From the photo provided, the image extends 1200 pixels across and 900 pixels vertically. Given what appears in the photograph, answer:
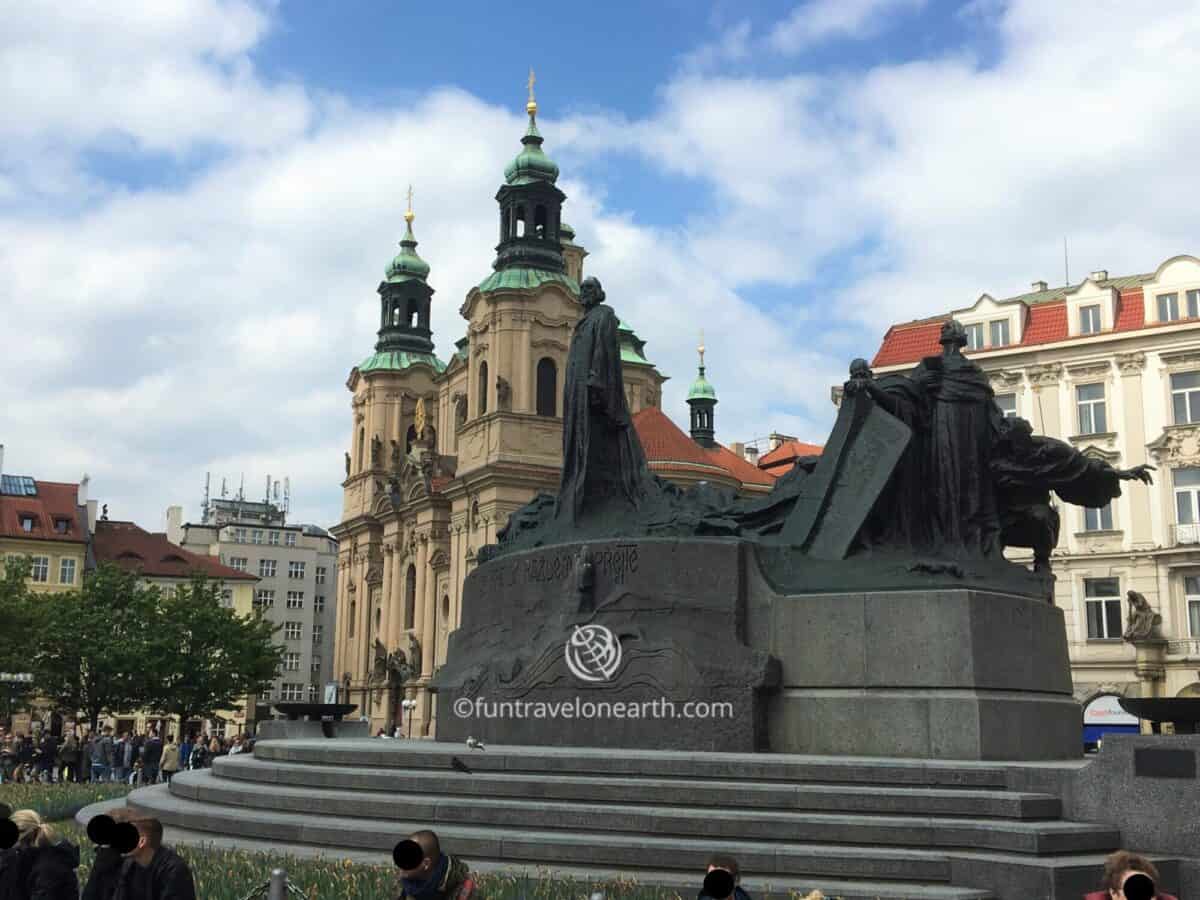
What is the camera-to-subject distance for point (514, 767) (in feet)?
35.5

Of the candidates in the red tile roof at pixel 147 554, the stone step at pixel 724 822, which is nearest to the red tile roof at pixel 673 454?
the red tile roof at pixel 147 554

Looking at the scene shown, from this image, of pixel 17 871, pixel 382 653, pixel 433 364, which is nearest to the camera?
pixel 17 871

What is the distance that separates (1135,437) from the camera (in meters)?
40.7

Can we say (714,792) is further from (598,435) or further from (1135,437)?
(1135,437)

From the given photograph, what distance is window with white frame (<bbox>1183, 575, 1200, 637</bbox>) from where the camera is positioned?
128ft

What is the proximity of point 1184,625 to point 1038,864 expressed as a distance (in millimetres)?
34103

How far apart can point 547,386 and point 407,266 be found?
2290 cm

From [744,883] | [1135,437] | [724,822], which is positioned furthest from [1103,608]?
[744,883]

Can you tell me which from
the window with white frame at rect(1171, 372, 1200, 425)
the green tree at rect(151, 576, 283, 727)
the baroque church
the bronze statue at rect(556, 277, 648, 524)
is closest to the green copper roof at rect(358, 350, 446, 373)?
the baroque church

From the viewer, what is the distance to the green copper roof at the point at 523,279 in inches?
2523

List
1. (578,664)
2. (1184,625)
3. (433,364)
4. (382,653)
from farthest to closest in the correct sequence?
(433,364) < (382,653) < (1184,625) < (578,664)

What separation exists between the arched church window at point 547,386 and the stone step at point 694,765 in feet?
171

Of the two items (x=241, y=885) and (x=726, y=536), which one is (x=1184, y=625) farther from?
(x=241, y=885)

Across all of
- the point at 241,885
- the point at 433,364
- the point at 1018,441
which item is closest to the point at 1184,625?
the point at 1018,441
